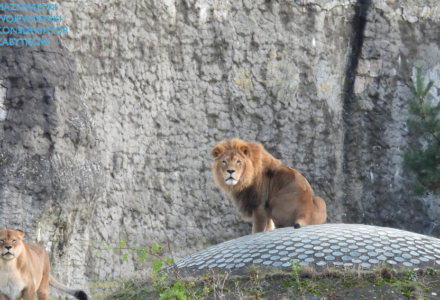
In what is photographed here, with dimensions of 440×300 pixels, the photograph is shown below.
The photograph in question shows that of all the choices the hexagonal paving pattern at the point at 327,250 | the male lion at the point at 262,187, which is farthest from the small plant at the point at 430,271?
the male lion at the point at 262,187

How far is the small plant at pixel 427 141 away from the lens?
13.3m

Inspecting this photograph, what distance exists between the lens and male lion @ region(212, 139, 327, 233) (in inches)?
331

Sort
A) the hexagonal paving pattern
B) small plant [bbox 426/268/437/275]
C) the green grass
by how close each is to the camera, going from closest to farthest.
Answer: the green grass
small plant [bbox 426/268/437/275]
the hexagonal paving pattern

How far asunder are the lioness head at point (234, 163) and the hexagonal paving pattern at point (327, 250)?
55.8 inches

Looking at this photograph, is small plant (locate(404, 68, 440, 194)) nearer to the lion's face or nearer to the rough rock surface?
the rough rock surface

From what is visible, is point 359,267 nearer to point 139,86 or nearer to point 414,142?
point 139,86

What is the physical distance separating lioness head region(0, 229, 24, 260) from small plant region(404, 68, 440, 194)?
8437mm

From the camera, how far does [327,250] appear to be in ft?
21.6

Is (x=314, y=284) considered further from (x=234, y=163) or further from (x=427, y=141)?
(x=427, y=141)

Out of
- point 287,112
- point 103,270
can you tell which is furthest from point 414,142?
point 103,270

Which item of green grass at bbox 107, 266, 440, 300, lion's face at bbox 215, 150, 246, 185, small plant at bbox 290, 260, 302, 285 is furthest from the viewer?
lion's face at bbox 215, 150, 246, 185

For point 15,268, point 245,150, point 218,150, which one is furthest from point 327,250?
point 15,268

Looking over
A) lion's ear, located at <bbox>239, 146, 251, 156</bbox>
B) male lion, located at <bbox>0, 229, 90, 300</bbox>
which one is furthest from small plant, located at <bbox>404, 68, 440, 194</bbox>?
male lion, located at <bbox>0, 229, 90, 300</bbox>

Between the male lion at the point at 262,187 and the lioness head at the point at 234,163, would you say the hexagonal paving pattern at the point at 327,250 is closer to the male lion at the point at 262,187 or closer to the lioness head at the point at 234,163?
the male lion at the point at 262,187
